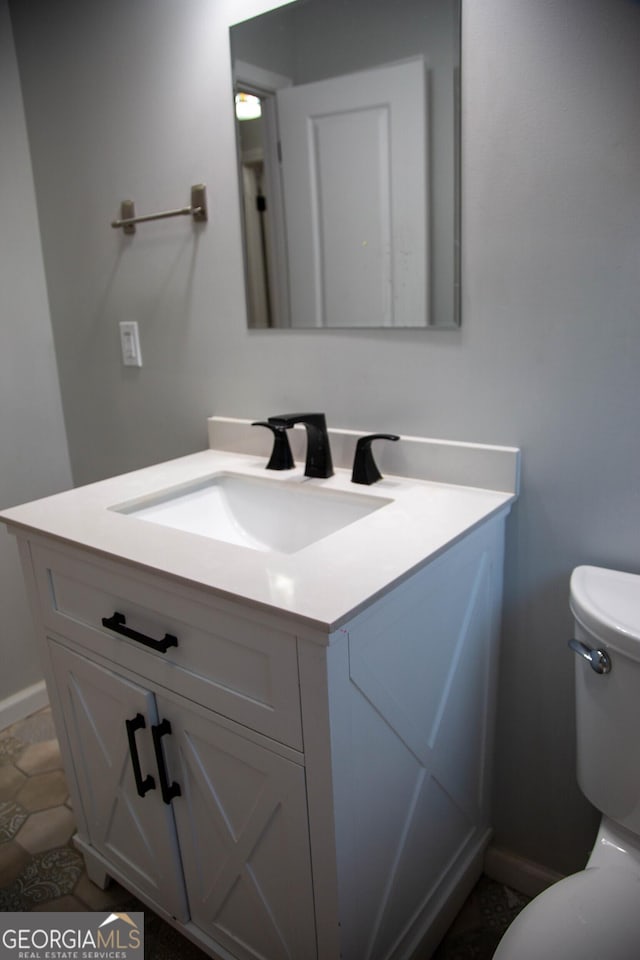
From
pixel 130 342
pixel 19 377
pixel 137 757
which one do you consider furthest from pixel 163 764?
pixel 19 377

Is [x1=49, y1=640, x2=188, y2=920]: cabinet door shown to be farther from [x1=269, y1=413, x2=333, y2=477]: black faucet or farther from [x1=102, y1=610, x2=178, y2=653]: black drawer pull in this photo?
[x1=269, y1=413, x2=333, y2=477]: black faucet

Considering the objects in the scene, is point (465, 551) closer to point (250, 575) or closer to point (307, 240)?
point (250, 575)

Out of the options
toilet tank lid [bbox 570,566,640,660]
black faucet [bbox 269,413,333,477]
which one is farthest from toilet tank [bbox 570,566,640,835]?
black faucet [bbox 269,413,333,477]

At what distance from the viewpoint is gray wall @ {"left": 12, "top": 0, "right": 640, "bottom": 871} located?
1.10m

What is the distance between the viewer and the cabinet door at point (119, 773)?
1216mm

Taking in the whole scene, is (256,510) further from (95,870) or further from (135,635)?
(95,870)

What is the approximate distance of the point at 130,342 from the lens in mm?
1864

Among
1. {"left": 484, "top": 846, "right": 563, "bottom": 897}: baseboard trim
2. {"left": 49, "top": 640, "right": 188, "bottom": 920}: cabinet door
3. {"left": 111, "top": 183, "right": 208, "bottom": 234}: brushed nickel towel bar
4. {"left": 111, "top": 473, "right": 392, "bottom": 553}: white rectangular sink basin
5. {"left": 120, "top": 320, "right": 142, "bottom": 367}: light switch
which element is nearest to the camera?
{"left": 49, "top": 640, "right": 188, "bottom": 920}: cabinet door

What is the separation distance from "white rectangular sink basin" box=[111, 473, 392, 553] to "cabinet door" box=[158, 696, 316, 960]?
1.30ft

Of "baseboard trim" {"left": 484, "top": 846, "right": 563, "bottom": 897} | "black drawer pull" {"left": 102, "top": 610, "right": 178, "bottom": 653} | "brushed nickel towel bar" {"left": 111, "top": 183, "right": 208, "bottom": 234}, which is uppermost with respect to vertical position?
"brushed nickel towel bar" {"left": 111, "top": 183, "right": 208, "bottom": 234}

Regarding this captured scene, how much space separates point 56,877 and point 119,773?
1.61ft

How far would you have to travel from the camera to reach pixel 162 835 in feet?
4.12

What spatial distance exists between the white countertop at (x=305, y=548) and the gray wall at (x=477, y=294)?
169mm

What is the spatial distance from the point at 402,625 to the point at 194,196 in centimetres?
114
